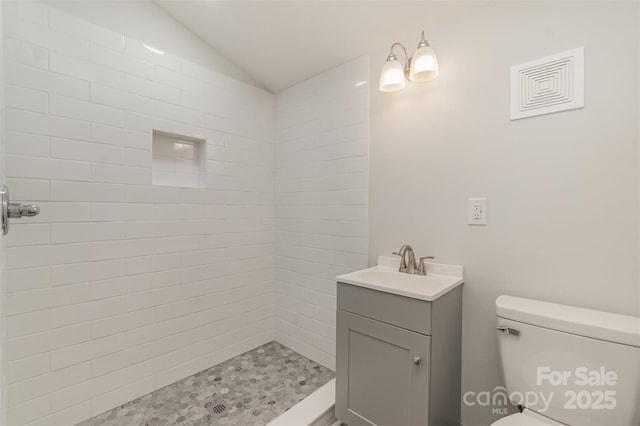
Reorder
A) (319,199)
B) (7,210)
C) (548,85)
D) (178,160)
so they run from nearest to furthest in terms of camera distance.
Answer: (7,210)
(548,85)
(178,160)
(319,199)

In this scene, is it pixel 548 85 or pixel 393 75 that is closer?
pixel 548 85

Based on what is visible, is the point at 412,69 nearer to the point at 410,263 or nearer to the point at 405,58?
the point at 405,58

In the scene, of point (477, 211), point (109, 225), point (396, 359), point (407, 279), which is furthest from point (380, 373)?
point (109, 225)

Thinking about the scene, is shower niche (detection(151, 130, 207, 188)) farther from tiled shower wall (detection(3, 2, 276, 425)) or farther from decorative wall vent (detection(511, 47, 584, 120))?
decorative wall vent (detection(511, 47, 584, 120))

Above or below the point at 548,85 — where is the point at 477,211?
below

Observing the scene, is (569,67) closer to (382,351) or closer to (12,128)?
(382,351)

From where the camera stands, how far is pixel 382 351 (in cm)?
135

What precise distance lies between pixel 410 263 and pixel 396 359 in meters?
0.53

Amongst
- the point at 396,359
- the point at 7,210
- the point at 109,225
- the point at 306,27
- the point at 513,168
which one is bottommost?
the point at 396,359

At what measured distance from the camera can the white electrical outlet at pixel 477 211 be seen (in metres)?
1.44

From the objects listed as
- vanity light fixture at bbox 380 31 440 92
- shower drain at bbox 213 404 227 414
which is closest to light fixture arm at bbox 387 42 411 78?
vanity light fixture at bbox 380 31 440 92

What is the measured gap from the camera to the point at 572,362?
1.06 metres

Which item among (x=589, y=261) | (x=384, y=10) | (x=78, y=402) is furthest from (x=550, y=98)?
(x=78, y=402)

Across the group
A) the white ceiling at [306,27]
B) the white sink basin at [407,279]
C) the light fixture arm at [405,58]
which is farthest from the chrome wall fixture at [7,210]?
the light fixture arm at [405,58]
